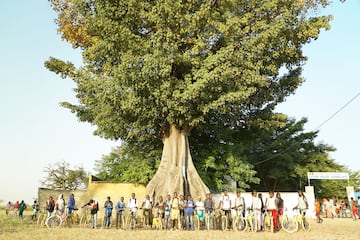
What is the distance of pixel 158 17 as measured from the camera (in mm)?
16344

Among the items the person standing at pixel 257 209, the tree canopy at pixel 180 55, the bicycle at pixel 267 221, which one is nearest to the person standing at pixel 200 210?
the person standing at pixel 257 209

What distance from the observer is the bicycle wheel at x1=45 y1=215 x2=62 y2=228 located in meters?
15.4

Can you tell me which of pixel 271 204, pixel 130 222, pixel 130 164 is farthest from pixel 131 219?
pixel 130 164

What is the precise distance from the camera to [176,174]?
18359 mm

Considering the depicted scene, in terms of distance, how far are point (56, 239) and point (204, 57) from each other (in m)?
10.9

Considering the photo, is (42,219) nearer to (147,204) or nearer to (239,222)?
(147,204)

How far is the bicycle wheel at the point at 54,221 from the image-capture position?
1535 centimetres

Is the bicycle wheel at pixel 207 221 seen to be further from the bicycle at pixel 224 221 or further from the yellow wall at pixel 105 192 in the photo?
the yellow wall at pixel 105 192

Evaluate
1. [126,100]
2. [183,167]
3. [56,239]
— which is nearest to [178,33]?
[126,100]

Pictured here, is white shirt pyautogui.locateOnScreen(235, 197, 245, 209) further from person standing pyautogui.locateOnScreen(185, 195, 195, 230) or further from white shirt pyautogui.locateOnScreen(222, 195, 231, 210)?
person standing pyautogui.locateOnScreen(185, 195, 195, 230)

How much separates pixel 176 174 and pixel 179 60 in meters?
6.15

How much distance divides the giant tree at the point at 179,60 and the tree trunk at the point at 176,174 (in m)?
0.06

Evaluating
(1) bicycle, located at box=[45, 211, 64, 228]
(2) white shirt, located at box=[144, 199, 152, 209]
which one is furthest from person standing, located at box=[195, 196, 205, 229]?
(1) bicycle, located at box=[45, 211, 64, 228]

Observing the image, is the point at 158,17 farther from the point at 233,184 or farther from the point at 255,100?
the point at 233,184
